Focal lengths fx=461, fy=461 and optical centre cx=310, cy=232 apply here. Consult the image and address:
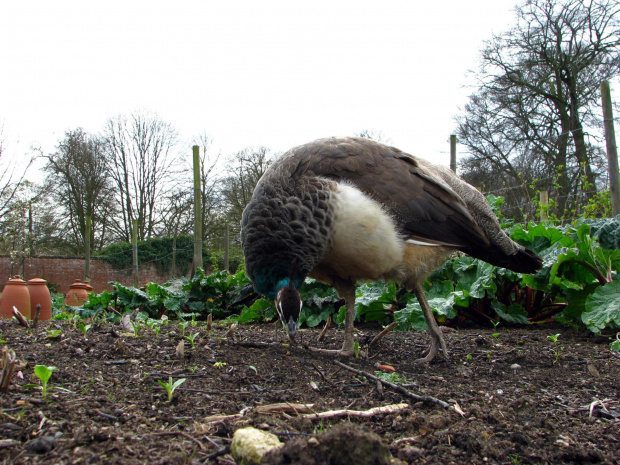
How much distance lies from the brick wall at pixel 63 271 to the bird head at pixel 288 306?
62.2ft

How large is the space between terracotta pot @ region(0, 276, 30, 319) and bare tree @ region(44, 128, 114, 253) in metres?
20.8

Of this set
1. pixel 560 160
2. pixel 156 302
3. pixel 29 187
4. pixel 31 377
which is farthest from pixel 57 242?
pixel 31 377

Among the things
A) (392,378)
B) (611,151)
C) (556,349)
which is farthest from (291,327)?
(611,151)

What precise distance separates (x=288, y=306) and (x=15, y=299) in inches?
186

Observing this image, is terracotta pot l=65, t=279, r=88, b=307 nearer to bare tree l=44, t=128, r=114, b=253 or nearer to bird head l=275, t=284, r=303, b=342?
bird head l=275, t=284, r=303, b=342

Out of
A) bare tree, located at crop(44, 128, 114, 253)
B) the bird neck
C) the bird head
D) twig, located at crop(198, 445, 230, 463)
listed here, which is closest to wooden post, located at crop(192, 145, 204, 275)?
the bird neck

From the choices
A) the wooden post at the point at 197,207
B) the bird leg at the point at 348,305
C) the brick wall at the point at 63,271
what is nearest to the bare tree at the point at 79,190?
the brick wall at the point at 63,271

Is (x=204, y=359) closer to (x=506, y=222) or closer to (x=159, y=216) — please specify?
(x=506, y=222)

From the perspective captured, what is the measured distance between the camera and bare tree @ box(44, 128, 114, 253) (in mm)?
25312

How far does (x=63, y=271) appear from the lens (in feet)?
70.5

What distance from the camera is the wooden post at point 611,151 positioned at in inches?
277

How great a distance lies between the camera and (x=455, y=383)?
2688 millimetres

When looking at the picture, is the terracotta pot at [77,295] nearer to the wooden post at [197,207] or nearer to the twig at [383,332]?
the wooden post at [197,207]

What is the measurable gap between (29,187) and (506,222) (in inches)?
832
